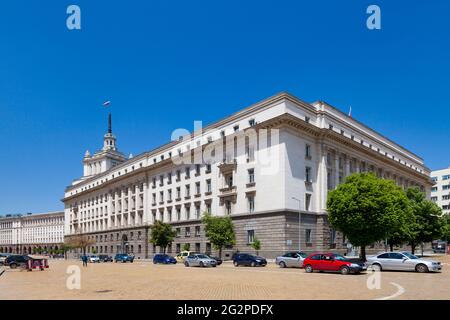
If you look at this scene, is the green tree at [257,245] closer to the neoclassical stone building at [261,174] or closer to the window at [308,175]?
the neoclassical stone building at [261,174]

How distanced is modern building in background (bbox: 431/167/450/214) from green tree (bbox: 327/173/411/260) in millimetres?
101897

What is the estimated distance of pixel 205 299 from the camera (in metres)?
15.4

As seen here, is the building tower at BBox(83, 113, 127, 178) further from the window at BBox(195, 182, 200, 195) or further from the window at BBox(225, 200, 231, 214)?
the window at BBox(225, 200, 231, 214)

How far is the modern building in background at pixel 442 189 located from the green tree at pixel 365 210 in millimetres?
101897

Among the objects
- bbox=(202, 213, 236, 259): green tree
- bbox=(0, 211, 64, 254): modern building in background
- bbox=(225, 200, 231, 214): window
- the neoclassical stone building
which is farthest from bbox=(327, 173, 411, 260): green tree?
bbox=(0, 211, 64, 254): modern building in background

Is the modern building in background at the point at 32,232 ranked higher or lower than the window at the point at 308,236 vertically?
lower

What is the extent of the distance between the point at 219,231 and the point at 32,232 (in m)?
149

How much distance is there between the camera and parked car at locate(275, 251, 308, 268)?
37.1 meters

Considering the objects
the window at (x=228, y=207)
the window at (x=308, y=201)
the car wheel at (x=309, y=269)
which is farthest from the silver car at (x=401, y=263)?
the window at (x=228, y=207)

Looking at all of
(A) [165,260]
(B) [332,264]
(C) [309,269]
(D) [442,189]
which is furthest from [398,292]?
(D) [442,189]

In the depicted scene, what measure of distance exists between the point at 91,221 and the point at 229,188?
2154 inches

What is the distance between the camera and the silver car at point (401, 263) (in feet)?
95.1
